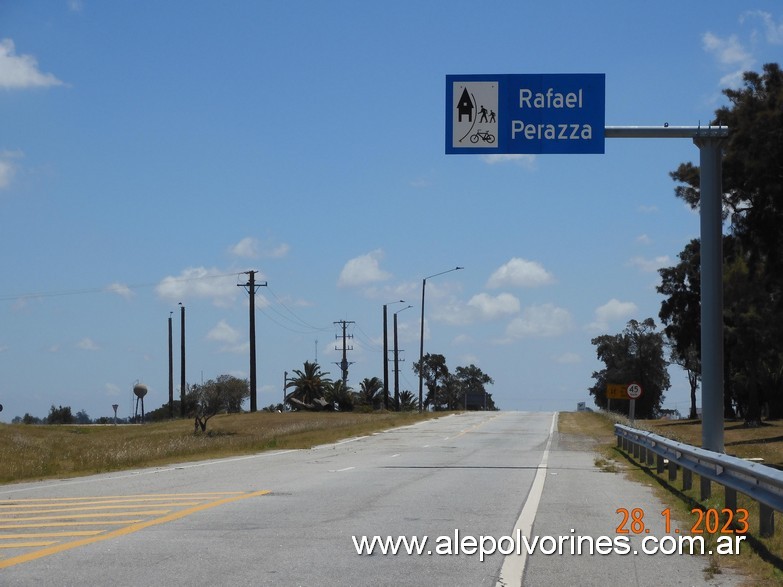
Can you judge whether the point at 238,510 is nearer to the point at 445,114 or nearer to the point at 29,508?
the point at 29,508

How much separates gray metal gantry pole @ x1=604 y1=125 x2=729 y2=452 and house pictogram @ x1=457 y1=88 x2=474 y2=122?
2.63 m

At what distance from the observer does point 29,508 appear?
574 inches

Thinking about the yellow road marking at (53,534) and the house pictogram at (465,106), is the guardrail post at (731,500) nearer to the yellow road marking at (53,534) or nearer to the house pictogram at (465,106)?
the yellow road marking at (53,534)

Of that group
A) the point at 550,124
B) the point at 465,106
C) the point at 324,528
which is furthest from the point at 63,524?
the point at 550,124

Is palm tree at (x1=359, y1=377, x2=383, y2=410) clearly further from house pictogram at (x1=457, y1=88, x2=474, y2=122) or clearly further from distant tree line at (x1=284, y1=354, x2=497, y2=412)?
house pictogram at (x1=457, y1=88, x2=474, y2=122)

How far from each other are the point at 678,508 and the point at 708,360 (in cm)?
502

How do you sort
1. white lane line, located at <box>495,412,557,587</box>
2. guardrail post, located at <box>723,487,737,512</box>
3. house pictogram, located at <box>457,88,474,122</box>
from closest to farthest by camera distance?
1. white lane line, located at <box>495,412,557,587</box>
2. guardrail post, located at <box>723,487,737,512</box>
3. house pictogram, located at <box>457,88,474,122</box>

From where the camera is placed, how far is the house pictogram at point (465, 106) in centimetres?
2025

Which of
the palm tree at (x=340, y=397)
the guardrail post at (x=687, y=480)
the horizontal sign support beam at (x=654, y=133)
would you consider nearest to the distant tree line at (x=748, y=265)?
the horizontal sign support beam at (x=654, y=133)

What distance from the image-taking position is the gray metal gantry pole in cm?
1919

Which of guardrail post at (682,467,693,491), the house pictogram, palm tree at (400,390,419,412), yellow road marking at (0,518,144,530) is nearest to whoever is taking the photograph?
yellow road marking at (0,518,144,530)

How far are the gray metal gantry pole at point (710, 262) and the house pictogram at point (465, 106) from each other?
8.61 ft

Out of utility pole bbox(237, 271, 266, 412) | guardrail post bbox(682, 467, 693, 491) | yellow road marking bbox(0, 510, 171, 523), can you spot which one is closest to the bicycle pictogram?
guardrail post bbox(682, 467, 693, 491)

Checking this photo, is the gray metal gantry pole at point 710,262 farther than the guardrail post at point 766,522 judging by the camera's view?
Yes
